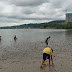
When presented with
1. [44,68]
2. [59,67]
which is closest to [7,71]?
[44,68]

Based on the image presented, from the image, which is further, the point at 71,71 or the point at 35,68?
the point at 35,68

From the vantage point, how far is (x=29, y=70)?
10.4 m

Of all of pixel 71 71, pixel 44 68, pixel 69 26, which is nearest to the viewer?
pixel 71 71

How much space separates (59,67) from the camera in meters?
11.0

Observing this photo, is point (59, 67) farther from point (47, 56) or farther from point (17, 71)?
point (17, 71)

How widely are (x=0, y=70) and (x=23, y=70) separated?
1953 mm

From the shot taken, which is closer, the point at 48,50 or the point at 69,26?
the point at 48,50

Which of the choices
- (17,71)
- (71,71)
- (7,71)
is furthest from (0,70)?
(71,71)

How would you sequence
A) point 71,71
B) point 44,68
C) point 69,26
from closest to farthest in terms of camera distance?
1. point 71,71
2. point 44,68
3. point 69,26

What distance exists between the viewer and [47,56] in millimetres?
10320

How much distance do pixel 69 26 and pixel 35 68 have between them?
180936 mm

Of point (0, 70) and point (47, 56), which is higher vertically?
point (47, 56)

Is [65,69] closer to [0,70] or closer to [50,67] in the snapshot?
[50,67]

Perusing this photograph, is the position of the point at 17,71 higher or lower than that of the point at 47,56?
lower
